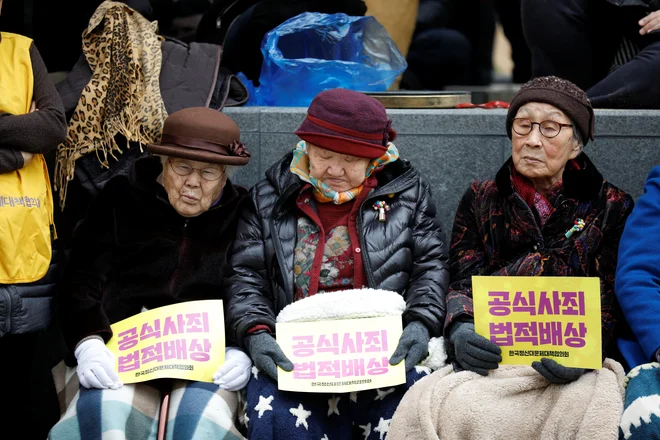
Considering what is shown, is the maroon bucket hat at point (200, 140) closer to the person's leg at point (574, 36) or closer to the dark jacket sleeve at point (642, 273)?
the dark jacket sleeve at point (642, 273)

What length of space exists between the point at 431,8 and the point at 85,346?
16.1 feet

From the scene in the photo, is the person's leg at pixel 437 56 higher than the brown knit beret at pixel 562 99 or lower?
lower

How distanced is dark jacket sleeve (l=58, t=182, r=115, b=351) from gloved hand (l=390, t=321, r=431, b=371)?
1.20 metres

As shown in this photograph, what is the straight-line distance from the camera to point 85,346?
12.9ft

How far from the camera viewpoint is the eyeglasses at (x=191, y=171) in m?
4.17

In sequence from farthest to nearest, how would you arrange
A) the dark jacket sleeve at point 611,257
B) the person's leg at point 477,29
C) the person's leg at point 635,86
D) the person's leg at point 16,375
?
the person's leg at point 477,29 → the person's leg at point 635,86 → the person's leg at point 16,375 → the dark jacket sleeve at point 611,257

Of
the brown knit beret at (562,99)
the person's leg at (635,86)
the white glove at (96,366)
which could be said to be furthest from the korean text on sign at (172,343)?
the person's leg at (635,86)

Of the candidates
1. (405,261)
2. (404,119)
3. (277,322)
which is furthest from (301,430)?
(404,119)

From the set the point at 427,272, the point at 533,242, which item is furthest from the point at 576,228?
the point at 427,272

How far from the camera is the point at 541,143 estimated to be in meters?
4.03

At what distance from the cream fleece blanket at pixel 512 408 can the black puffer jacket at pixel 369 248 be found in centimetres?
42

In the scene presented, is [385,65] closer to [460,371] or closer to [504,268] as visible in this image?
→ [504,268]

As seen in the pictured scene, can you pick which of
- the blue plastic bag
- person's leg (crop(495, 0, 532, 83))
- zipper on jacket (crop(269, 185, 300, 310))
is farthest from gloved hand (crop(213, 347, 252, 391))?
person's leg (crop(495, 0, 532, 83))

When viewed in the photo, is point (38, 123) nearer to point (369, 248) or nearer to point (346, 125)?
point (346, 125)
